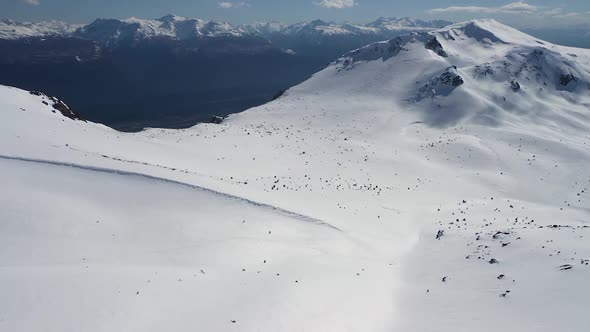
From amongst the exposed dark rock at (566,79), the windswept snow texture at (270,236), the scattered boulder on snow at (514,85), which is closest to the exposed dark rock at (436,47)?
the scattered boulder on snow at (514,85)

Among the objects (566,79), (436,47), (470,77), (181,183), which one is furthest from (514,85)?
(181,183)

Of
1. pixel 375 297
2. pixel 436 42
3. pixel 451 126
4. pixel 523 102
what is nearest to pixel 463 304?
pixel 375 297

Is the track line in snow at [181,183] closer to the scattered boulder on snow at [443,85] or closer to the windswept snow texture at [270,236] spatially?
the windswept snow texture at [270,236]

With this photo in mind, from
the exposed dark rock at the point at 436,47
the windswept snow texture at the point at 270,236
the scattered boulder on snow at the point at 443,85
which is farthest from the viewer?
→ the exposed dark rock at the point at 436,47

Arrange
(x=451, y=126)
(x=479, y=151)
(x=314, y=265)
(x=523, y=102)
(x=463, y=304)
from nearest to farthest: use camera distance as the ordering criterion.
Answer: (x=463, y=304) → (x=314, y=265) → (x=479, y=151) → (x=451, y=126) → (x=523, y=102)

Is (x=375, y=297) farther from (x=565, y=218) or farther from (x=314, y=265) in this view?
(x=565, y=218)

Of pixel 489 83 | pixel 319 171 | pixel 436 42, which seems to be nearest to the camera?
pixel 319 171

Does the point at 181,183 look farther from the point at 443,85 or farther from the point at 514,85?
the point at 514,85

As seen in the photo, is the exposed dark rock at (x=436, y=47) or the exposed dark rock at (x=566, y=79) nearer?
the exposed dark rock at (x=566, y=79)
